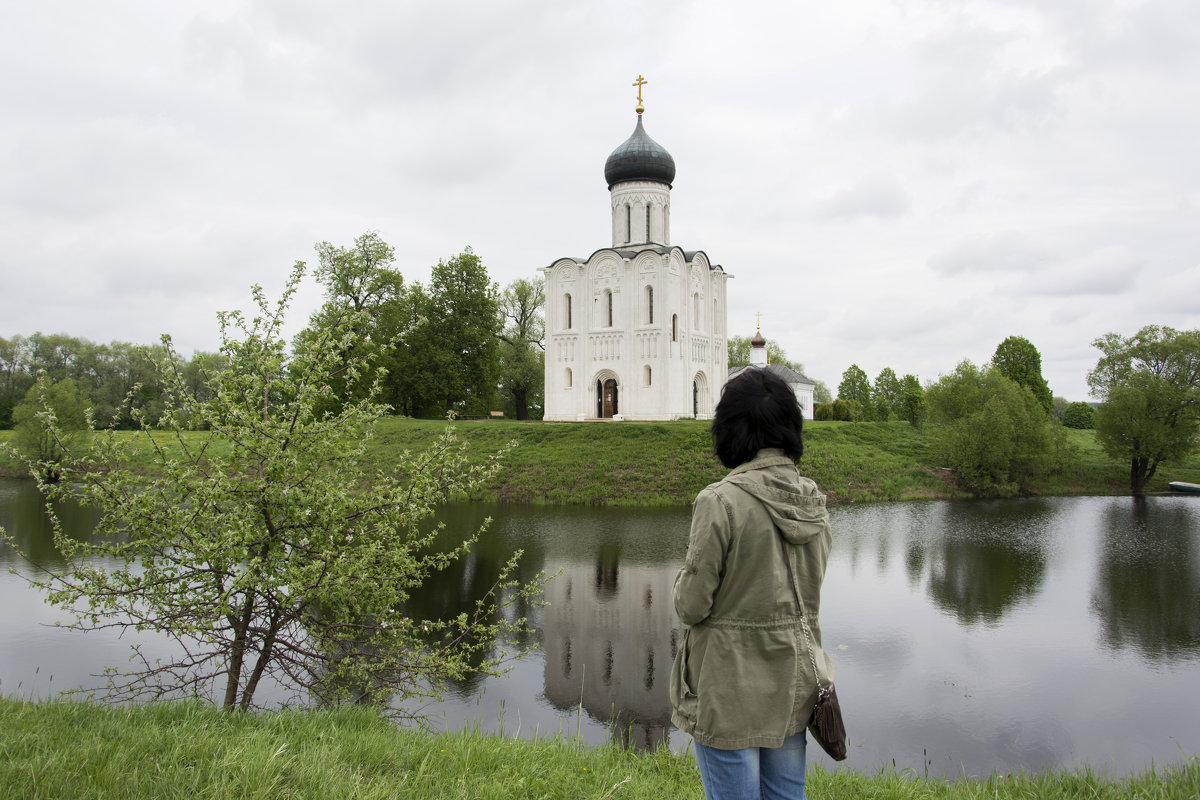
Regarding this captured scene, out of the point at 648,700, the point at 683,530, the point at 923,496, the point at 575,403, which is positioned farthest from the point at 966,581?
the point at 575,403

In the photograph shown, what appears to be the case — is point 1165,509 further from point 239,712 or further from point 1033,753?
point 239,712

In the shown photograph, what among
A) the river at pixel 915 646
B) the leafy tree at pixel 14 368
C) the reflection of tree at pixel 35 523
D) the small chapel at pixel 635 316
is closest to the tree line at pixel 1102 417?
the river at pixel 915 646

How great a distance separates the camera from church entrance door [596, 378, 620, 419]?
110 ft

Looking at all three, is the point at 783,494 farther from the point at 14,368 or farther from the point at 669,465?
the point at 14,368

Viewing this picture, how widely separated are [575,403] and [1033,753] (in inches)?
1113

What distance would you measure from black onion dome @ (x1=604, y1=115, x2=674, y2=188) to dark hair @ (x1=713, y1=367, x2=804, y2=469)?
106ft

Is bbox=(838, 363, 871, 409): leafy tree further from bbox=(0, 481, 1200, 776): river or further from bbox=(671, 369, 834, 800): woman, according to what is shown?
bbox=(671, 369, 834, 800): woman

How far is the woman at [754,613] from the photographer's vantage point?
2.46 m

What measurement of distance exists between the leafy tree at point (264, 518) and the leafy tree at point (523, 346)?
35169 millimetres

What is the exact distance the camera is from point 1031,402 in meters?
29.3

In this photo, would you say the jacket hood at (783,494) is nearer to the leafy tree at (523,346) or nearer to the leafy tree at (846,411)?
the leafy tree at (523,346)

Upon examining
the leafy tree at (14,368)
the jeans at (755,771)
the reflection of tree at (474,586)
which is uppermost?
the leafy tree at (14,368)

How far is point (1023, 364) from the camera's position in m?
45.8

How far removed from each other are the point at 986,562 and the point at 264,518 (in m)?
13.5
